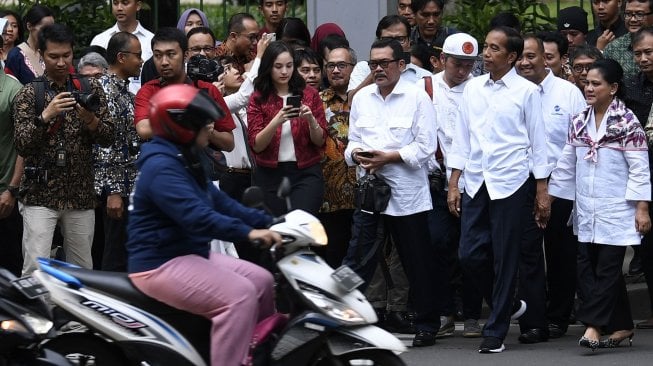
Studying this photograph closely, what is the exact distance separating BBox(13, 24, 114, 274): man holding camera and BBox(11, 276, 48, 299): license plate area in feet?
9.24

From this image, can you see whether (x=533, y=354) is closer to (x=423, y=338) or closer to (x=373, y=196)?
(x=423, y=338)

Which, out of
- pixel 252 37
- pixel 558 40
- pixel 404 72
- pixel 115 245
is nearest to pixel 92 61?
pixel 115 245

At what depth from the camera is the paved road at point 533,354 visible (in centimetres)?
881

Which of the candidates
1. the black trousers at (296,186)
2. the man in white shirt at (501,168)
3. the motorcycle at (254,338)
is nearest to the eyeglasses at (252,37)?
the black trousers at (296,186)

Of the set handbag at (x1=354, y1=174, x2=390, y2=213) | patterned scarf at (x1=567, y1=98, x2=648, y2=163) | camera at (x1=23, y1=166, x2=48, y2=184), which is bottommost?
handbag at (x1=354, y1=174, x2=390, y2=213)

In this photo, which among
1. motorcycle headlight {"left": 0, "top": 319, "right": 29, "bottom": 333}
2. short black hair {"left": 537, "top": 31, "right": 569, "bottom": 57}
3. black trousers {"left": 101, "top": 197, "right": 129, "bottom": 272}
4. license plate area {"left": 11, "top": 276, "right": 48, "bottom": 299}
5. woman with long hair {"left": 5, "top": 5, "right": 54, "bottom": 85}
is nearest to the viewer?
motorcycle headlight {"left": 0, "top": 319, "right": 29, "bottom": 333}

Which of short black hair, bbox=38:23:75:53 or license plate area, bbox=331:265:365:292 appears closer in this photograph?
license plate area, bbox=331:265:365:292

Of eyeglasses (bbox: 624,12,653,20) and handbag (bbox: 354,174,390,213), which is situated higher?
eyeglasses (bbox: 624,12,653,20)

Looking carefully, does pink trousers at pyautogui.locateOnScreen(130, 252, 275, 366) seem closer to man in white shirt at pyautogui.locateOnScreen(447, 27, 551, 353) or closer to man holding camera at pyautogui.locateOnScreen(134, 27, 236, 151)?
man holding camera at pyautogui.locateOnScreen(134, 27, 236, 151)

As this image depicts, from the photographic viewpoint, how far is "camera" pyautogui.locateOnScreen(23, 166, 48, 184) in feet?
31.2

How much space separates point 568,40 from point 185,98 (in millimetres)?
5298

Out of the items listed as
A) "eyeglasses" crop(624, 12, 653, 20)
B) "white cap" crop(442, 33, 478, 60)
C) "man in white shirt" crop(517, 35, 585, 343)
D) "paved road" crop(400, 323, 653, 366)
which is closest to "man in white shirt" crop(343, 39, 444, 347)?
"paved road" crop(400, 323, 653, 366)

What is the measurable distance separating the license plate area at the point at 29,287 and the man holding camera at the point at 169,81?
2706 millimetres

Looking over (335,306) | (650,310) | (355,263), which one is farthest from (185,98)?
(650,310)
